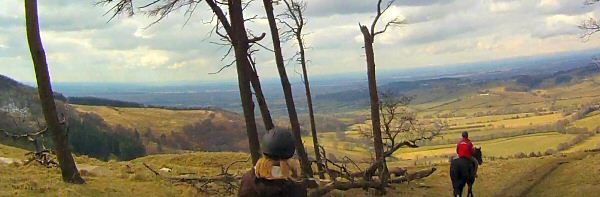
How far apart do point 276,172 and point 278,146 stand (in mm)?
268

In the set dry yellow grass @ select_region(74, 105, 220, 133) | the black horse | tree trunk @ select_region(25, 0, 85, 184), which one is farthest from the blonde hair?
dry yellow grass @ select_region(74, 105, 220, 133)

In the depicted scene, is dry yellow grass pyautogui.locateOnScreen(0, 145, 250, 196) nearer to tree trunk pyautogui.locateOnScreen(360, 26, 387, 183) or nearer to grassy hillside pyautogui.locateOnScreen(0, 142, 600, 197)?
grassy hillside pyautogui.locateOnScreen(0, 142, 600, 197)

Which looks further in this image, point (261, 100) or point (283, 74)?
point (283, 74)

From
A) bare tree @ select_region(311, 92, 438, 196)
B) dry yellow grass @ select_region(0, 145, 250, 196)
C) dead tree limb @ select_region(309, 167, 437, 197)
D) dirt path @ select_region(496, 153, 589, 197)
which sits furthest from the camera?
dirt path @ select_region(496, 153, 589, 197)

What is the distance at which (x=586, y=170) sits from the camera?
2297 centimetres

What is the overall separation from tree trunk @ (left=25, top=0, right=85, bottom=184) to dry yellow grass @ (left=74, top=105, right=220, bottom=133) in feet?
329

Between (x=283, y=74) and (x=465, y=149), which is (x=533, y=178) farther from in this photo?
(x=283, y=74)

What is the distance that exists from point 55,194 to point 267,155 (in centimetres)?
958

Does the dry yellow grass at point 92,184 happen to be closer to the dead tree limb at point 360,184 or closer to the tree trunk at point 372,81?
the dead tree limb at point 360,184

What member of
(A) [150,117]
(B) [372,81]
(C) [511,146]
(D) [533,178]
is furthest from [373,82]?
(A) [150,117]

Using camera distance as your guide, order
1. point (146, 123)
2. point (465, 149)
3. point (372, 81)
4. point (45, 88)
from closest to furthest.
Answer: point (45, 88)
point (465, 149)
point (372, 81)
point (146, 123)

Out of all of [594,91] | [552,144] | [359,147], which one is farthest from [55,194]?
[594,91]

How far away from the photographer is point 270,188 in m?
5.20

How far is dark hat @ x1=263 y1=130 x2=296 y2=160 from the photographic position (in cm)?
503
